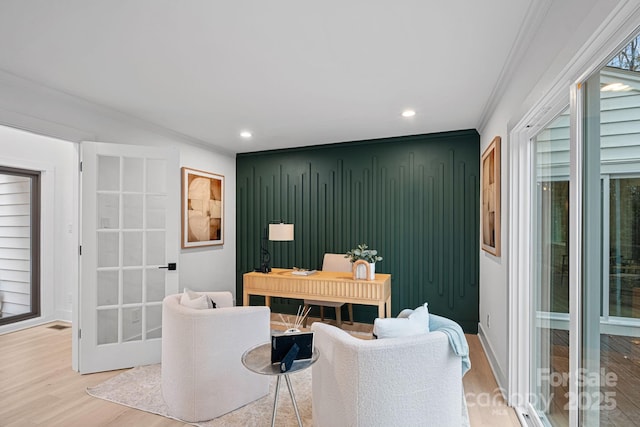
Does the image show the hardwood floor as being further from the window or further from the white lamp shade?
the white lamp shade

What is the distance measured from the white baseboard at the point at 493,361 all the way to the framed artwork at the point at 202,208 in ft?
11.4

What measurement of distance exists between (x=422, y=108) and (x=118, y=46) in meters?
2.44

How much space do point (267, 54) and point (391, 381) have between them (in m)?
1.99

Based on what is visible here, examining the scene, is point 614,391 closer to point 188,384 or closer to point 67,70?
point 188,384

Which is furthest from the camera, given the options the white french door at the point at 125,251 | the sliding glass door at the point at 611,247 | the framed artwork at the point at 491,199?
the white french door at the point at 125,251

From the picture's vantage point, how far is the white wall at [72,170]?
295 centimetres

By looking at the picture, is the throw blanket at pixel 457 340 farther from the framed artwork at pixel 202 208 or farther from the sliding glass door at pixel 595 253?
the framed artwork at pixel 202 208

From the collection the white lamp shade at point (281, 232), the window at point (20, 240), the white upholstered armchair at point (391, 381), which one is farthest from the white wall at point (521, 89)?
the window at point (20, 240)

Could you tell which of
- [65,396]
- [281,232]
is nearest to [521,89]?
[281,232]

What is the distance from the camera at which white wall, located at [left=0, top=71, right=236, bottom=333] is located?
2949 millimetres

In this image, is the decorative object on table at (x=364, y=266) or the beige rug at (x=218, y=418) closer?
the beige rug at (x=218, y=418)

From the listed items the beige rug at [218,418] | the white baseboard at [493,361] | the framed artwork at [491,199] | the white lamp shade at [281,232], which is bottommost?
the beige rug at [218,418]

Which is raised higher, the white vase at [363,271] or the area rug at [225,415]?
the white vase at [363,271]

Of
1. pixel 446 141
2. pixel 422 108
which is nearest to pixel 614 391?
pixel 422 108
